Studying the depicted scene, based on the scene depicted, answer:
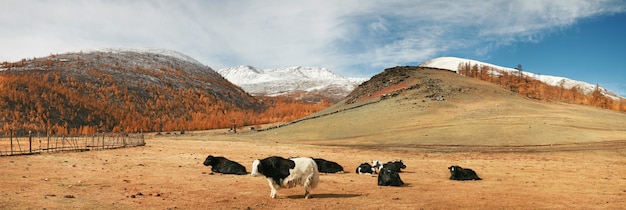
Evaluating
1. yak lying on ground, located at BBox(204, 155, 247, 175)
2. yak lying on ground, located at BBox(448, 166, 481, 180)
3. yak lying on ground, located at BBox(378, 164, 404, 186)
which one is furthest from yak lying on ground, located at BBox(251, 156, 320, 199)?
yak lying on ground, located at BBox(448, 166, 481, 180)

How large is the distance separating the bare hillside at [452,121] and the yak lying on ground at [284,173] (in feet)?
128

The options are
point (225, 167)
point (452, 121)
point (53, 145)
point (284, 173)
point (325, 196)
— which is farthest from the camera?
point (452, 121)

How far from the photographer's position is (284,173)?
17.2 metres

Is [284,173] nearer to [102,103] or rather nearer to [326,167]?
[326,167]

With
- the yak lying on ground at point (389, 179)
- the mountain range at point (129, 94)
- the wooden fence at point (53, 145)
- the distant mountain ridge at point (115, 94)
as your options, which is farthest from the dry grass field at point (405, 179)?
the distant mountain ridge at point (115, 94)

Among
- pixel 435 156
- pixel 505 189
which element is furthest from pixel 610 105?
pixel 505 189

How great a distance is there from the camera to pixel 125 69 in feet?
498

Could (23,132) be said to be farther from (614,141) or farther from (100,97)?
(614,141)

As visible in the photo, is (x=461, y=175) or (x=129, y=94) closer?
(x=461, y=175)

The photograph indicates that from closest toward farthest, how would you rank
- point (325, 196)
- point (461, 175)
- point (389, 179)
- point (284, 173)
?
point (284, 173), point (325, 196), point (389, 179), point (461, 175)

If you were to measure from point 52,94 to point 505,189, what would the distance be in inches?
4245

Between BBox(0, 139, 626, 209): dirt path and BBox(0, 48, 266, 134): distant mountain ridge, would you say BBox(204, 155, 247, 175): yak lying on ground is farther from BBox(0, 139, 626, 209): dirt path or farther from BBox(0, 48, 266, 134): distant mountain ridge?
BBox(0, 48, 266, 134): distant mountain ridge

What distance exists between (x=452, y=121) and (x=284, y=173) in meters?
57.2

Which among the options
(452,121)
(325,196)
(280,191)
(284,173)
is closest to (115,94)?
(452,121)
